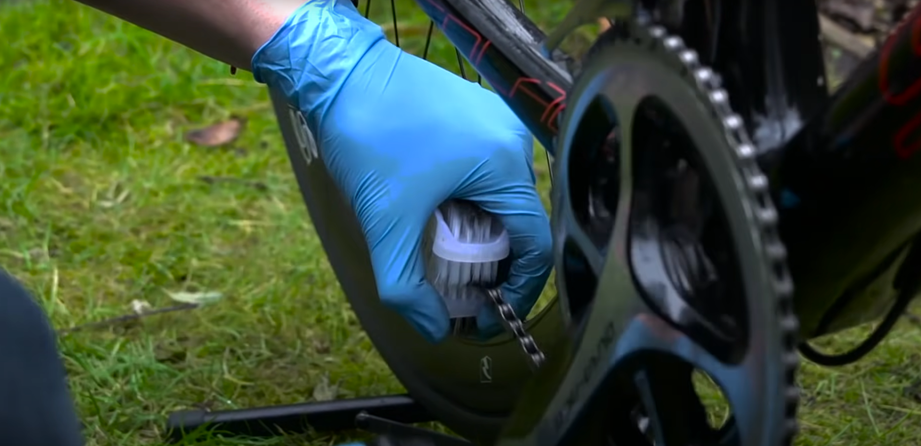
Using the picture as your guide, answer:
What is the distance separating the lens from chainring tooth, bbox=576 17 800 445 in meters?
0.49

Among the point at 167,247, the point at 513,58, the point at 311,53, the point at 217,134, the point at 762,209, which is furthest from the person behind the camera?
the point at 217,134

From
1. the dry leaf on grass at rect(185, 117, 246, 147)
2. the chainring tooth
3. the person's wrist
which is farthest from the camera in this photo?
the dry leaf on grass at rect(185, 117, 246, 147)

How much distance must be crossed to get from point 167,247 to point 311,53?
0.75 m

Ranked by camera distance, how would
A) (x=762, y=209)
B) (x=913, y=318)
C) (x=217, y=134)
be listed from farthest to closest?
(x=217, y=134), (x=913, y=318), (x=762, y=209)

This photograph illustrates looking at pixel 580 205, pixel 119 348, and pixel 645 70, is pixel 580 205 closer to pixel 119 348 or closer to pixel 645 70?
pixel 645 70

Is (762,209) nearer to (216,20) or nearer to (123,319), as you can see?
(216,20)

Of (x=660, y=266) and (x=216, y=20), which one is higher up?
(x=660, y=266)

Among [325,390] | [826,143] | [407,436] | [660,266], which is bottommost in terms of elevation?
[325,390]

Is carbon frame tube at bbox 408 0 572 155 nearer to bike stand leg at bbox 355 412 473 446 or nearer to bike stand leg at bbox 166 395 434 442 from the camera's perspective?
bike stand leg at bbox 355 412 473 446

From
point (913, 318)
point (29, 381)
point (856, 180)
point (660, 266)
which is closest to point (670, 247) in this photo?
point (660, 266)

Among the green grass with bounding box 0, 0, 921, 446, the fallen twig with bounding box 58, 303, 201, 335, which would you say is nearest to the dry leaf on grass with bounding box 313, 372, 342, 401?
the green grass with bounding box 0, 0, 921, 446

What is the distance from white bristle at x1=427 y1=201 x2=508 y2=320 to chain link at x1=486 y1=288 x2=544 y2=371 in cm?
1

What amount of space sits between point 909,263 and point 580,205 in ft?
0.67

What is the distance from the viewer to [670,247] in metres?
0.63
